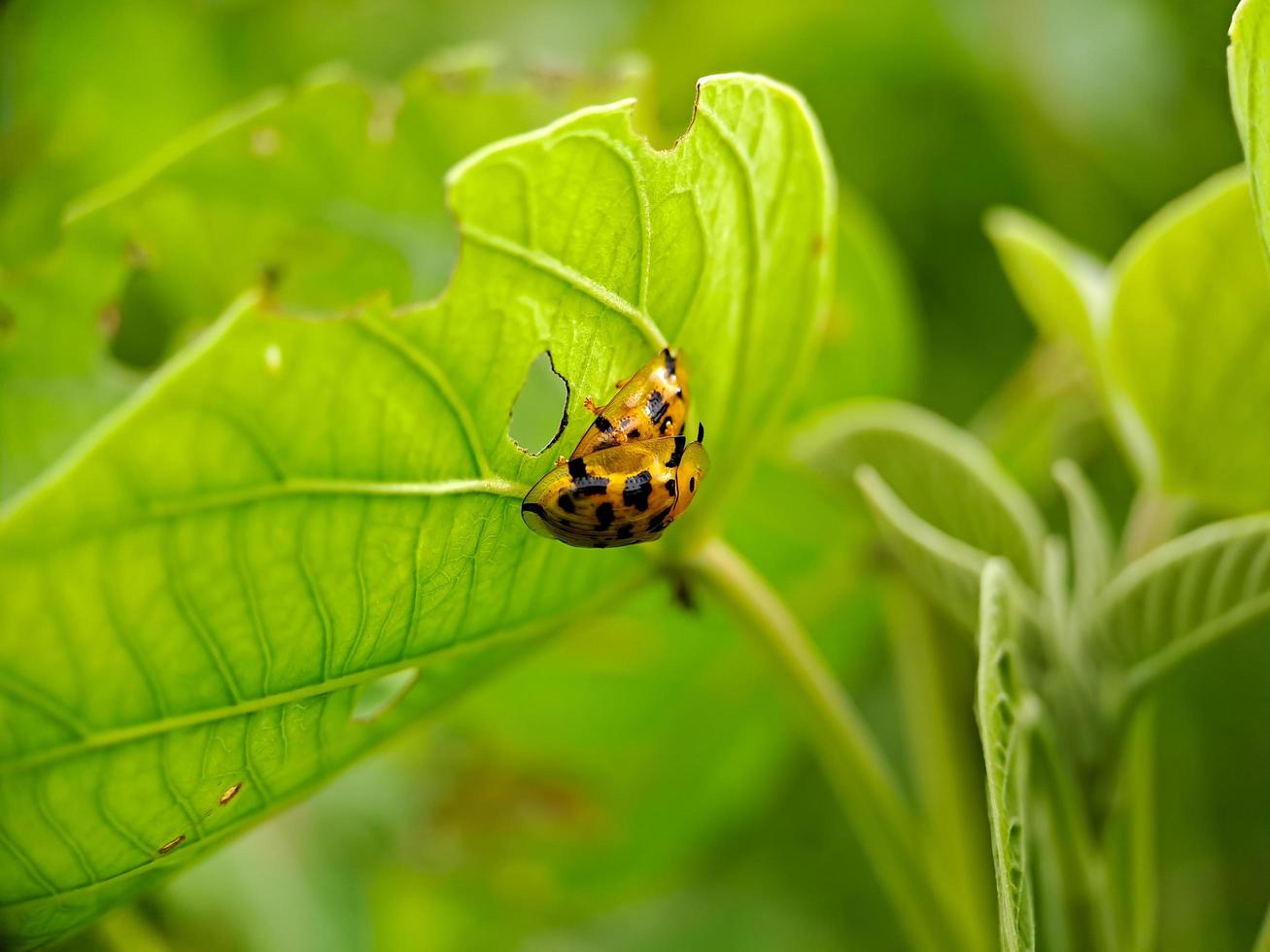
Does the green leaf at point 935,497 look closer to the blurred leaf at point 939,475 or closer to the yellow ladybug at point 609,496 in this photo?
the blurred leaf at point 939,475

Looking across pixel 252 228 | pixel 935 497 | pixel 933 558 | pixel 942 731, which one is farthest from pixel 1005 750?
pixel 252 228

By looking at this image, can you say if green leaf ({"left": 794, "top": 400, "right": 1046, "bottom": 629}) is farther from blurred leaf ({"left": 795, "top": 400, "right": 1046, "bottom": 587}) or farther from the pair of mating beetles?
the pair of mating beetles

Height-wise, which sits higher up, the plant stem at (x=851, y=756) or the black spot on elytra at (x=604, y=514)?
the black spot on elytra at (x=604, y=514)

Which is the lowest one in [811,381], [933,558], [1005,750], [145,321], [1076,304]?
[1005,750]

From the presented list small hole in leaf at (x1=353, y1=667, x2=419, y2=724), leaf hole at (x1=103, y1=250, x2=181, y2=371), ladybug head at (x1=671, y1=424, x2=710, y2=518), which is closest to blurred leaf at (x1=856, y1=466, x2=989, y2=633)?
ladybug head at (x1=671, y1=424, x2=710, y2=518)

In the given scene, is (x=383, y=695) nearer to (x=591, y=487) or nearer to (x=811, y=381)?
(x=591, y=487)

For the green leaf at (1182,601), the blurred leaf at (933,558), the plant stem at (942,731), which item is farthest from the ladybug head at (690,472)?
the plant stem at (942,731)
